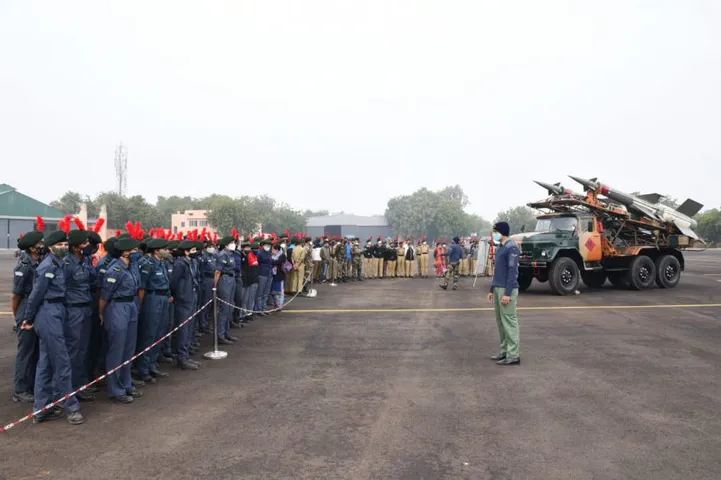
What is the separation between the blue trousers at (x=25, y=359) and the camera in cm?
580

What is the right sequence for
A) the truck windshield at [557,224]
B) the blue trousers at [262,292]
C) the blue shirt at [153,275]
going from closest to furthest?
the blue shirt at [153,275] → the blue trousers at [262,292] → the truck windshield at [557,224]

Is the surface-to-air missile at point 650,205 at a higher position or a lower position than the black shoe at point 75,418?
higher

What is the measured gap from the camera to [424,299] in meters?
15.2

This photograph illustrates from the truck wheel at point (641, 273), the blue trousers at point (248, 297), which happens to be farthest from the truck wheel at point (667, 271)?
the blue trousers at point (248, 297)

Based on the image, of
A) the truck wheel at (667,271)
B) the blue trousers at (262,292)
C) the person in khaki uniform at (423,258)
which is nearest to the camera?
the blue trousers at (262,292)

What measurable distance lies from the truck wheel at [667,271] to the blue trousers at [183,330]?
1618 cm

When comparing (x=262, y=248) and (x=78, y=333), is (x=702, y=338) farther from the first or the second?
(x=78, y=333)

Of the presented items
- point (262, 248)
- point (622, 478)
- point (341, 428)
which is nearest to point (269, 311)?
point (262, 248)

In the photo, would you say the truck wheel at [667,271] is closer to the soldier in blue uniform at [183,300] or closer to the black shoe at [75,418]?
the soldier in blue uniform at [183,300]

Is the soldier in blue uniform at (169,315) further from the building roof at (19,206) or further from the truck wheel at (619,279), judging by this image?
the building roof at (19,206)

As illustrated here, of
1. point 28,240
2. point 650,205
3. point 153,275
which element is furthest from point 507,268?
point 650,205

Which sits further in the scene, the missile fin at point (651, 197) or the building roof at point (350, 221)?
the building roof at point (350, 221)

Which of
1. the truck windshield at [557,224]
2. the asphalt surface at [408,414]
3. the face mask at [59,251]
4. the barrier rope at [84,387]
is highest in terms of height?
the truck windshield at [557,224]

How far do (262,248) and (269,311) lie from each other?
1.57m
